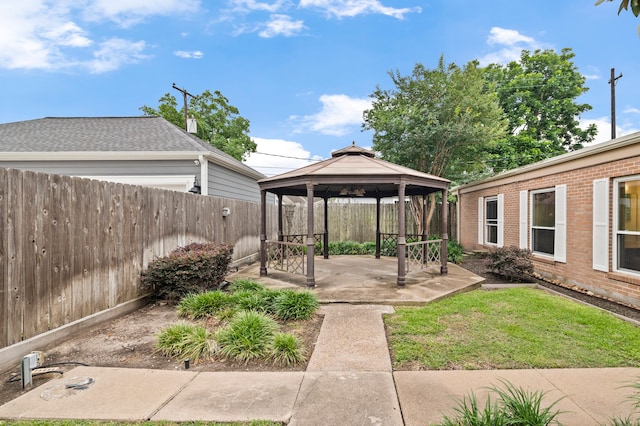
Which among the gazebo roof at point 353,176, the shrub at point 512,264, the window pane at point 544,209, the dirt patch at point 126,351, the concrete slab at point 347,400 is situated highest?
the gazebo roof at point 353,176

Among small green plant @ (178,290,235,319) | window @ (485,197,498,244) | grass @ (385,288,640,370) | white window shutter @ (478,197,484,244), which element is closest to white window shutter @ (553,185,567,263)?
grass @ (385,288,640,370)

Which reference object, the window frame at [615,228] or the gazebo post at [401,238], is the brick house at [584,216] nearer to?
the window frame at [615,228]

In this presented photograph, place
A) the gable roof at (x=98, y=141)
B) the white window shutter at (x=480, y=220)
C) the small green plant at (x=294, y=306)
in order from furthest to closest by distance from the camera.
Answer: the white window shutter at (x=480, y=220) → the gable roof at (x=98, y=141) → the small green plant at (x=294, y=306)

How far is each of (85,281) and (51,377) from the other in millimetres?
1445

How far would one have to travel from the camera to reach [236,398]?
267 cm

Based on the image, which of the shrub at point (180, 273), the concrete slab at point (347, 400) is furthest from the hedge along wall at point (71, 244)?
the concrete slab at point (347, 400)

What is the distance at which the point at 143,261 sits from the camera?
5.40m

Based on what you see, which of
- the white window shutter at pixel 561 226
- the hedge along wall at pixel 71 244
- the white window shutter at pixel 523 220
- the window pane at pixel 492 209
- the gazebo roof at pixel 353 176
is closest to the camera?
the hedge along wall at pixel 71 244

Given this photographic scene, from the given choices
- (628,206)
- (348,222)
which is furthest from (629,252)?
(348,222)

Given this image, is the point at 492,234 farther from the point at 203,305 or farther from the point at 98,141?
the point at 98,141

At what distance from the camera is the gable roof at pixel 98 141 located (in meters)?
8.99

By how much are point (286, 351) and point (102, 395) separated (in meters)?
1.68

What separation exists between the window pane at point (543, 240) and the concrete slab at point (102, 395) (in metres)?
8.67

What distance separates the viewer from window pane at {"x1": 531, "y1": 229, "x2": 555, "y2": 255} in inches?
314
